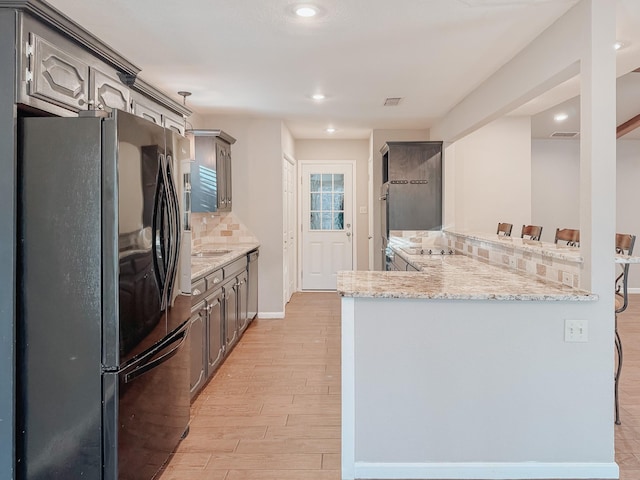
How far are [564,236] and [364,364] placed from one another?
2.30 metres

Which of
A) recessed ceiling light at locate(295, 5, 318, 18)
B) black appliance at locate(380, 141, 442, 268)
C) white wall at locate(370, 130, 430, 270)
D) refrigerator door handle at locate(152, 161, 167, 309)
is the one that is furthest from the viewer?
white wall at locate(370, 130, 430, 270)

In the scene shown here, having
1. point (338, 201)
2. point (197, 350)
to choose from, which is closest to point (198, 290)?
point (197, 350)

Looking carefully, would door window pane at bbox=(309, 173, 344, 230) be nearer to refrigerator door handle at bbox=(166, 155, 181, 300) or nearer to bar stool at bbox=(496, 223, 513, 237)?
bar stool at bbox=(496, 223, 513, 237)

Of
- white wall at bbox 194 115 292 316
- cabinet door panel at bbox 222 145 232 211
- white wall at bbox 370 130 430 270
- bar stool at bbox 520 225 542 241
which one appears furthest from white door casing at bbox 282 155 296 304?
bar stool at bbox 520 225 542 241

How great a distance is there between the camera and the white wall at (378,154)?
6.45 m

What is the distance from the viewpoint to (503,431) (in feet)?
7.48

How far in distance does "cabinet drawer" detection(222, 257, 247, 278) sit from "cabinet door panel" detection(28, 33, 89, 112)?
2.00 meters

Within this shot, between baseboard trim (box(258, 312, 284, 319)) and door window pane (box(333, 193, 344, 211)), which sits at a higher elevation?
door window pane (box(333, 193, 344, 211))

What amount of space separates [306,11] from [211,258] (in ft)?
7.28

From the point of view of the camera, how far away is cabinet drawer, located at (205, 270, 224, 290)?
3.43m

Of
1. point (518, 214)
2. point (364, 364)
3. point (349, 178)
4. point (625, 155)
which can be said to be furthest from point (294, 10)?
point (625, 155)

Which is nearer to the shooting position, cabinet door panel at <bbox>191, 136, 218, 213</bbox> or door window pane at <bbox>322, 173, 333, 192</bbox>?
cabinet door panel at <bbox>191, 136, 218, 213</bbox>

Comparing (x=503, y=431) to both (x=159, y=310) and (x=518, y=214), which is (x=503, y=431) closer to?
(x=159, y=310)

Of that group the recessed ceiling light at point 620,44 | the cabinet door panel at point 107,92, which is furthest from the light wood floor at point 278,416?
the recessed ceiling light at point 620,44
